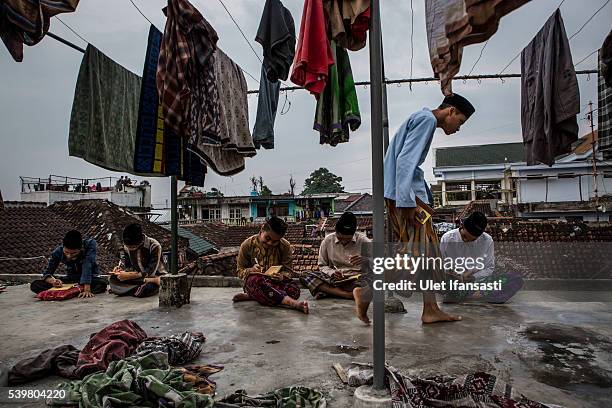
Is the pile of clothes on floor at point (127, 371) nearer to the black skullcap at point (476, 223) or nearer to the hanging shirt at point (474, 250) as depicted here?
the hanging shirt at point (474, 250)

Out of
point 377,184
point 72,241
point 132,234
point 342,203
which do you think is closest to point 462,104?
point 377,184

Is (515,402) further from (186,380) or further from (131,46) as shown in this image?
(131,46)

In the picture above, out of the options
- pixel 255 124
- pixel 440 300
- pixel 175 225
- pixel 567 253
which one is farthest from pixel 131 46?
pixel 567 253

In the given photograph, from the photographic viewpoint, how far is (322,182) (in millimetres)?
52094

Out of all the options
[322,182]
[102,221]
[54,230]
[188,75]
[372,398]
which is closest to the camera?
[372,398]

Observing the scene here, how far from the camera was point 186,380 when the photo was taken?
2.25 metres

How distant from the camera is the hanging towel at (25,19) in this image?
7.98 ft

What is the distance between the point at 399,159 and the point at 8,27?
9.33 ft

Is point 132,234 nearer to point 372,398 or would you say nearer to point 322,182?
point 372,398

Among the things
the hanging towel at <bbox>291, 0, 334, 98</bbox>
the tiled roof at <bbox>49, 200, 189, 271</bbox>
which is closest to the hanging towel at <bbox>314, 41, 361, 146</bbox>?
the hanging towel at <bbox>291, 0, 334, 98</bbox>

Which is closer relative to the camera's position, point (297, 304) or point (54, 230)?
point (297, 304)

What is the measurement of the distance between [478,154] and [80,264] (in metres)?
31.3

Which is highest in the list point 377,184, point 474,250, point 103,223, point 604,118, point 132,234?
point 604,118

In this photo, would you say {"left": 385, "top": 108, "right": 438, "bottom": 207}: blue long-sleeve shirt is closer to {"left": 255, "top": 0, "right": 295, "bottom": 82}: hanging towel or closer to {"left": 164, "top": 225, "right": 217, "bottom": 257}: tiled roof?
{"left": 255, "top": 0, "right": 295, "bottom": 82}: hanging towel
